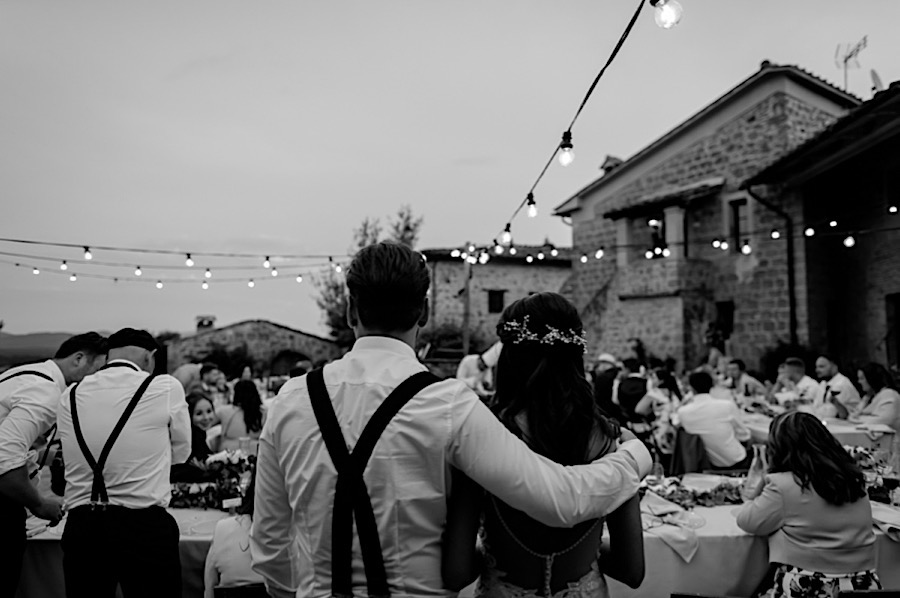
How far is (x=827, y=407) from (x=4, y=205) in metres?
11.8

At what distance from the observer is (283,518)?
150cm

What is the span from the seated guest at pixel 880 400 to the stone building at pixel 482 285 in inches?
707

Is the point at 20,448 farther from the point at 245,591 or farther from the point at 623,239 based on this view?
the point at 623,239

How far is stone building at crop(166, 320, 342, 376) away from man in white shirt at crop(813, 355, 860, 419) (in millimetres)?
16826

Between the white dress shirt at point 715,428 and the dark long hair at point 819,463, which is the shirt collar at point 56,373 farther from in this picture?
the white dress shirt at point 715,428

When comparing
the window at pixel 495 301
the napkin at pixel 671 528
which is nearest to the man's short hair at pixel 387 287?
the napkin at pixel 671 528

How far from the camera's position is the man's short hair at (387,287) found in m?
1.45

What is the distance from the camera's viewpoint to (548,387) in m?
1.64

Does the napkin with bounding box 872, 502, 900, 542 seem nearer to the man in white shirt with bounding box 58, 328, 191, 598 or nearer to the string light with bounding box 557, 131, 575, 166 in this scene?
the string light with bounding box 557, 131, 575, 166

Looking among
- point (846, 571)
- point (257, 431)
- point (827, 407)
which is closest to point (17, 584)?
point (257, 431)

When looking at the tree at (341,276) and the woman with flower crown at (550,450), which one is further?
the tree at (341,276)

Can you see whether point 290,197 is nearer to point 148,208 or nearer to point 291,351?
point 148,208

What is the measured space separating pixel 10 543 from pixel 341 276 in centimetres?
1980

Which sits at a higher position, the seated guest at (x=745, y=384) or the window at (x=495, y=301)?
the window at (x=495, y=301)
